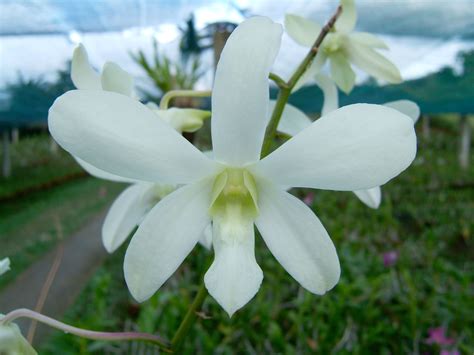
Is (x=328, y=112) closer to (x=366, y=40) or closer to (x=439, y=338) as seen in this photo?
(x=366, y=40)

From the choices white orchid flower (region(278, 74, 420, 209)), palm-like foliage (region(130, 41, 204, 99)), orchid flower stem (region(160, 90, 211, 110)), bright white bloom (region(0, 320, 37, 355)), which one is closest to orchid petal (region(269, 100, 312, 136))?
white orchid flower (region(278, 74, 420, 209))

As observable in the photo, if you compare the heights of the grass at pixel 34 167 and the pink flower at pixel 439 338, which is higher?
the pink flower at pixel 439 338

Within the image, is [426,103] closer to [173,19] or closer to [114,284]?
[173,19]

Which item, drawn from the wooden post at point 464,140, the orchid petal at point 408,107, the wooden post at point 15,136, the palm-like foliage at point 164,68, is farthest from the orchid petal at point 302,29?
the wooden post at point 15,136

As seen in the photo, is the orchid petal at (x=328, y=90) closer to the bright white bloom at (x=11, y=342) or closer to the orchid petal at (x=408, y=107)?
the orchid petal at (x=408, y=107)

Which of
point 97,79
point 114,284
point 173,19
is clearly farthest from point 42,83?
point 97,79

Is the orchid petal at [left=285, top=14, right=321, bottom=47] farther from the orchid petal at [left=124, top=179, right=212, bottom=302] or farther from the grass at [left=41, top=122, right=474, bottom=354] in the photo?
the grass at [left=41, top=122, right=474, bottom=354]

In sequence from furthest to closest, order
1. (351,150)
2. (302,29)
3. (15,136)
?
(15,136) < (302,29) < (351,150)

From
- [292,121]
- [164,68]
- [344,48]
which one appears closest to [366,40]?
[344,48]
